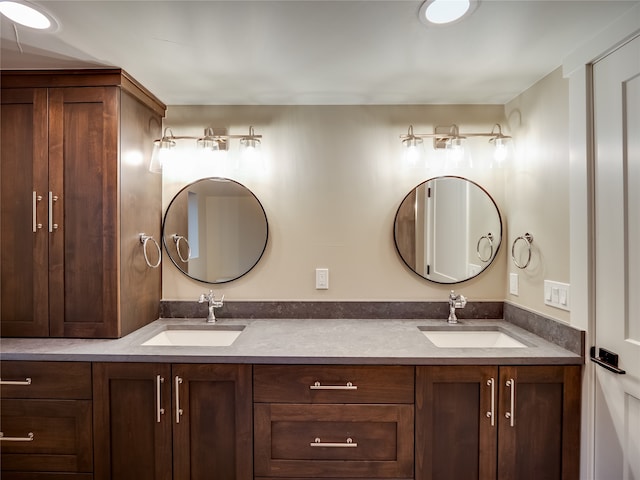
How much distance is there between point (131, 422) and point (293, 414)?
71 centimetres

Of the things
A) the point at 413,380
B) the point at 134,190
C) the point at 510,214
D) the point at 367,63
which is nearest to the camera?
the point at 413,380

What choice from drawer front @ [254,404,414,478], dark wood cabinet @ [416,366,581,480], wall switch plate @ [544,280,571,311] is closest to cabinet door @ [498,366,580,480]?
dark wood cabinet @ [416,366,581,480]

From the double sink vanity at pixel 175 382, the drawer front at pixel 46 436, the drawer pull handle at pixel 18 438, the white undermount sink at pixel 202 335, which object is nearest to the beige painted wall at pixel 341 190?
the white undermount sink at pixel 202 335

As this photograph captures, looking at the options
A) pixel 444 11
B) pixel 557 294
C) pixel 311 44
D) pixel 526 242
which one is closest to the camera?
pixel 444 11

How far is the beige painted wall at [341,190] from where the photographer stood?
7.16 feet

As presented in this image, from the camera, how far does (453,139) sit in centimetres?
205

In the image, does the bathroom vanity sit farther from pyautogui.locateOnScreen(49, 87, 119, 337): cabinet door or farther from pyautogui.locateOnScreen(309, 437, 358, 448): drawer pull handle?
pyautogui.locateOnScreen(49, 87, 119, 337): cabinet door

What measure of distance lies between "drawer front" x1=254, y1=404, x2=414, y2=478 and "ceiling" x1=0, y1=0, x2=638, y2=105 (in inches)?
60.1

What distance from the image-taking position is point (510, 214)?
7.00ft

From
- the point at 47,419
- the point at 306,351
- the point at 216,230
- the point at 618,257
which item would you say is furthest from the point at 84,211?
the point at 618,257

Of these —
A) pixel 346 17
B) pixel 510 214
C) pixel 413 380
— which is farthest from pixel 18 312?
pixel 510 214

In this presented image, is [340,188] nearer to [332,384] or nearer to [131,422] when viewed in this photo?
[332,384]

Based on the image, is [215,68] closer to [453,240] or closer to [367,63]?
[367,63]

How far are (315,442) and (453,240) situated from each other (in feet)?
4.44
